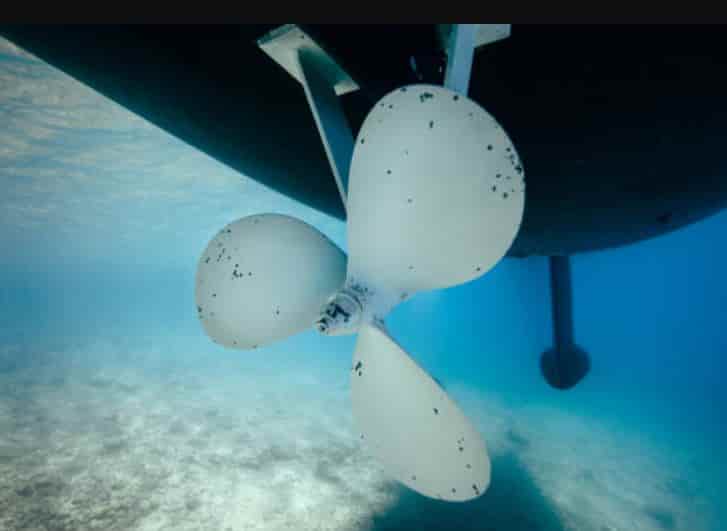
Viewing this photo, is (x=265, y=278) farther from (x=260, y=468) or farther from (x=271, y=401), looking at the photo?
(x=271, y=401)

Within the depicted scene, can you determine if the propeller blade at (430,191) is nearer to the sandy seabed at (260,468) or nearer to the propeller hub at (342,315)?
the propeller hub at (342,315)

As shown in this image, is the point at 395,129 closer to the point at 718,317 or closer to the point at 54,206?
the point at 718,317

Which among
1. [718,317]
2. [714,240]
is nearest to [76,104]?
[714,240]

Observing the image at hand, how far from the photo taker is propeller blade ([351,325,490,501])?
173 cm

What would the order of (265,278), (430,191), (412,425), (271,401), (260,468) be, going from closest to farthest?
(430,191) → (412,425) → (265,278) → (260,468) → (271,401)

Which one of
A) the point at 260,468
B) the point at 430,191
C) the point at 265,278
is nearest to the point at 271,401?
the point at 260,468

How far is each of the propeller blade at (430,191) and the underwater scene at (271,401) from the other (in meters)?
0.96

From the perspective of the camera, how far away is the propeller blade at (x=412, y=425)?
173 cm

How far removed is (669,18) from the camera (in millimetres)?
1843

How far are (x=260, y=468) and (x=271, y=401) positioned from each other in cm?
556

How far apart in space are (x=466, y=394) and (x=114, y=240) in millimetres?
44093

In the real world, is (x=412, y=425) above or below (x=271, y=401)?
above

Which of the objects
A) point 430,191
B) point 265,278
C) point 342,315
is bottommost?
point 342,315

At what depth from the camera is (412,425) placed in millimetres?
1870
